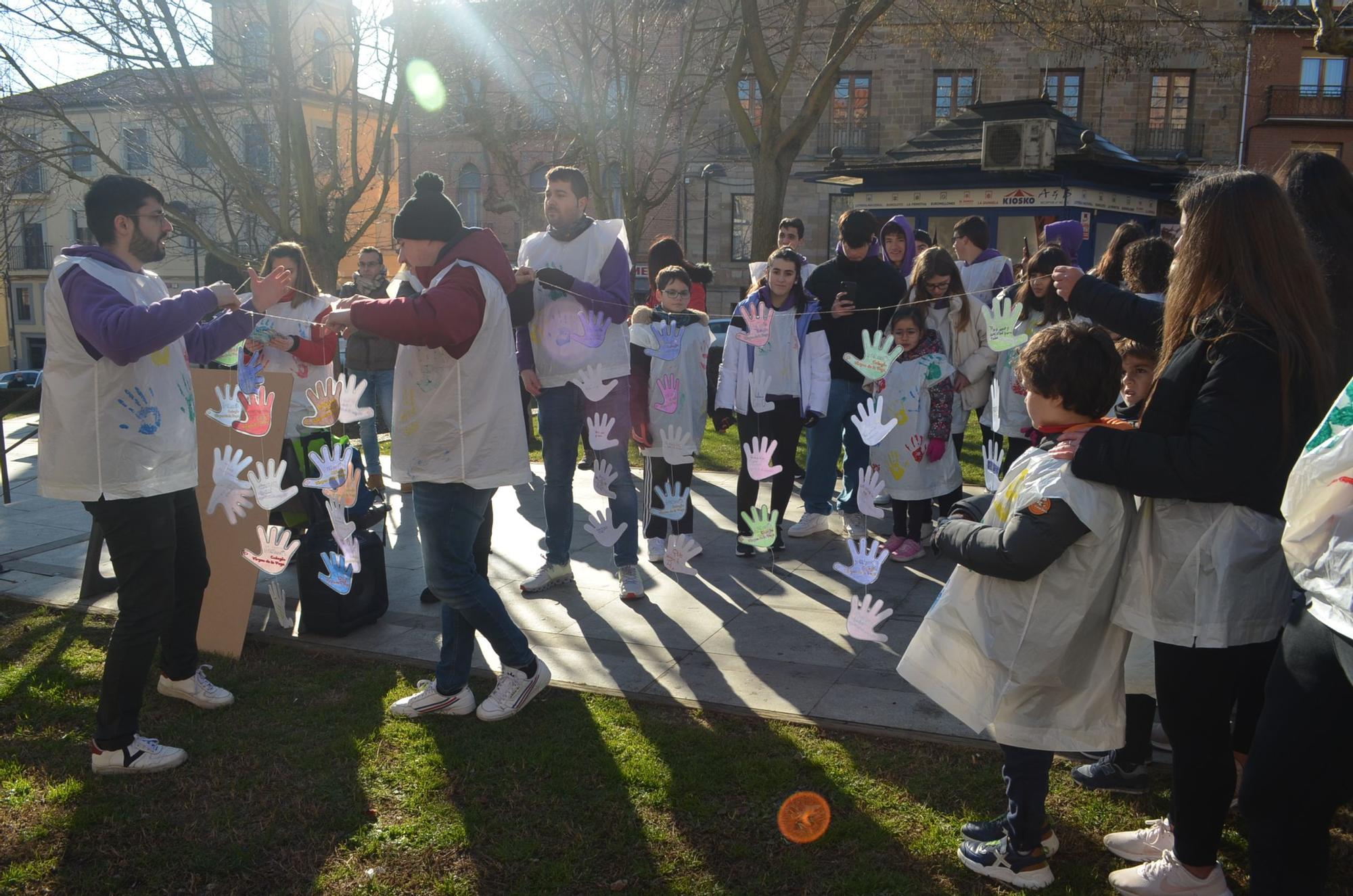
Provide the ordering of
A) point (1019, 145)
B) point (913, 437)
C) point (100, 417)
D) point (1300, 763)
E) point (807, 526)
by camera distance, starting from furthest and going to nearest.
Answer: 1. point (1019, 145)
2. point (807, 526)
3. point (913, 437)
4. point (100, 417)
5. point (1300, 763)

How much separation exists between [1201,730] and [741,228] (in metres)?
31.5

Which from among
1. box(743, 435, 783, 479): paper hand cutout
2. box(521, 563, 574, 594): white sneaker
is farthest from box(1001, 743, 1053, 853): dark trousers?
box(521, 563, 574, 594): white sneaker

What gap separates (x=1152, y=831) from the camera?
3.05 m

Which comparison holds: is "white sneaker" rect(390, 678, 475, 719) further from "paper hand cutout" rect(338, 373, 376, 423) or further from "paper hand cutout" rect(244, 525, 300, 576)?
"paper hand cutout" rect(338, 373, 376, 423)

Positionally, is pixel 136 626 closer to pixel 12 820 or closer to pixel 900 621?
pixel 12 820

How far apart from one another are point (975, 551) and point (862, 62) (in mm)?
31617

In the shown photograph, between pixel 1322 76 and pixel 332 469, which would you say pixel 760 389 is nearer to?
pixel 332 469

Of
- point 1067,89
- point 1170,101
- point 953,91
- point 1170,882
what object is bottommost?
point 1170,882

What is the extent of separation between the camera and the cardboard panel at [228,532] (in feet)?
16.2

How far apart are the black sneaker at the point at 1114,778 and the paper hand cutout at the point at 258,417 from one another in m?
3.97

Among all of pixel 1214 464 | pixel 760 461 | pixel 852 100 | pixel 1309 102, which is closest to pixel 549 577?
pixel 760 461

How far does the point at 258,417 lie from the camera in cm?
502

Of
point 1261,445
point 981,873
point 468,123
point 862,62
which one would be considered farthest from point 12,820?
point 862,62

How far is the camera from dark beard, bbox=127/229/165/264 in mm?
3838
